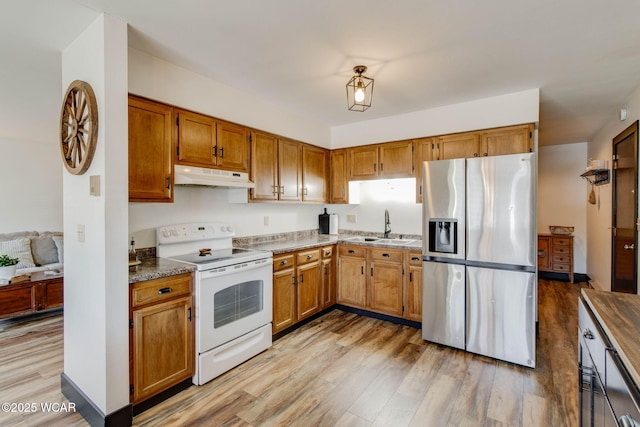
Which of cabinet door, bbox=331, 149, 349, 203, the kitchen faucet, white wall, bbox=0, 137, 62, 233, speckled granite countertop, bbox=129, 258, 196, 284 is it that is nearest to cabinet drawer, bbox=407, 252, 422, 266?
the kitchen faucet

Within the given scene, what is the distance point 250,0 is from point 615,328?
2283mm

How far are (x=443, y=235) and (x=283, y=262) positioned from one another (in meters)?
1.62

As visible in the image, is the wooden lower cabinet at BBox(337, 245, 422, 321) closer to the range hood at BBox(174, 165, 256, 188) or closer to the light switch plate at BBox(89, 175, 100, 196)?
the range hood at BBox(174, 165, 256, 188)

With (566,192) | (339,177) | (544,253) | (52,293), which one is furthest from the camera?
(566,192)

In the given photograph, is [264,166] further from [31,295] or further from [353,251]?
[31,295]

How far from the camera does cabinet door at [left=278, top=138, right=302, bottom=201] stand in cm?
355

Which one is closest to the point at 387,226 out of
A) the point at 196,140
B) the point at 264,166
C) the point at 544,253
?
the point at 264,166

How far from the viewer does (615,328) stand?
1142 millimetres

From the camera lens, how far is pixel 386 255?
3.54m

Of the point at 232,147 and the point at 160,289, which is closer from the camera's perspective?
the point at 160,289

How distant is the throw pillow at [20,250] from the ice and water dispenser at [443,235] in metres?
5.11

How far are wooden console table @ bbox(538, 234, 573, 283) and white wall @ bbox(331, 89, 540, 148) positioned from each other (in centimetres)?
352

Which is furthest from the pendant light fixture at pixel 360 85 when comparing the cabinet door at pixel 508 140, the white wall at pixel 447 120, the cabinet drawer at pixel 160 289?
the cabinet drawer at pixel 160 289

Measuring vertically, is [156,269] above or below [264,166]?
below
